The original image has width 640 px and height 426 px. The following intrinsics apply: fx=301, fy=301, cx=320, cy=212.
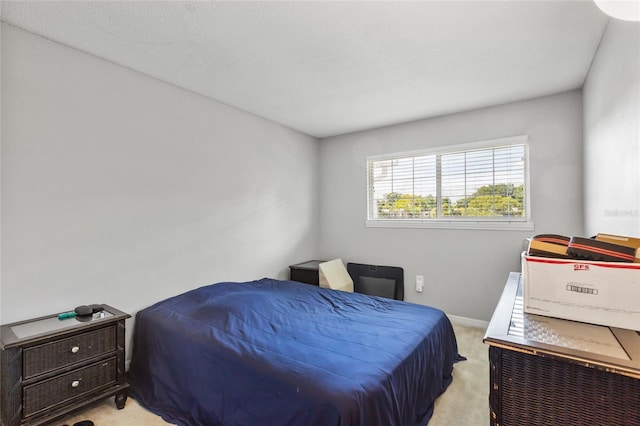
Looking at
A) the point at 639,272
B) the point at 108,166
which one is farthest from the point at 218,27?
the point at 639,272

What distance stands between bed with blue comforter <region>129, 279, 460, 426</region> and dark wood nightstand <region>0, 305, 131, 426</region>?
0.90 ft

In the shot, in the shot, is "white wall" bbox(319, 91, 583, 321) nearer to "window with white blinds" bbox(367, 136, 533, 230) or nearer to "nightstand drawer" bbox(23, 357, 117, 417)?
"window with white blinds" bbox(367, 136, 533, 230)

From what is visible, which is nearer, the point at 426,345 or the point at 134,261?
the point at 426,345

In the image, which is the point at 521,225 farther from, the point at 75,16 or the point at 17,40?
the point at 17,40

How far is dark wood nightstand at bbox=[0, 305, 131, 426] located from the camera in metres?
1.59

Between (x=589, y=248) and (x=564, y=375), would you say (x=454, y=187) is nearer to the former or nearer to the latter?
(x=589, y=248)

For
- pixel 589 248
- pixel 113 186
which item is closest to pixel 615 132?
pixel 589 248

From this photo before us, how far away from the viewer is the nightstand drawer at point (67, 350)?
165 cm

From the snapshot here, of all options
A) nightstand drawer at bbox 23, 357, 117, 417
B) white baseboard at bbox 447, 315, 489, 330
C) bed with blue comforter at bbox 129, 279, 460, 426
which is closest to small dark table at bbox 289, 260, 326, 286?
bed with blue comforter at bbox 129, 279, 460, 426

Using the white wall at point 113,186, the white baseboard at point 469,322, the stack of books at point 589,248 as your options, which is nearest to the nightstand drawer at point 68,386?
the white wall at point 113,186

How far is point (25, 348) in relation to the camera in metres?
1.62

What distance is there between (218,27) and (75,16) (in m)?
0.81

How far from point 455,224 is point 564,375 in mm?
2661

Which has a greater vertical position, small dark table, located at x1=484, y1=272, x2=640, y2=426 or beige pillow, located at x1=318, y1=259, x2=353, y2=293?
small dark table, located at x1=484, y1=272, x2=640, y2=426
